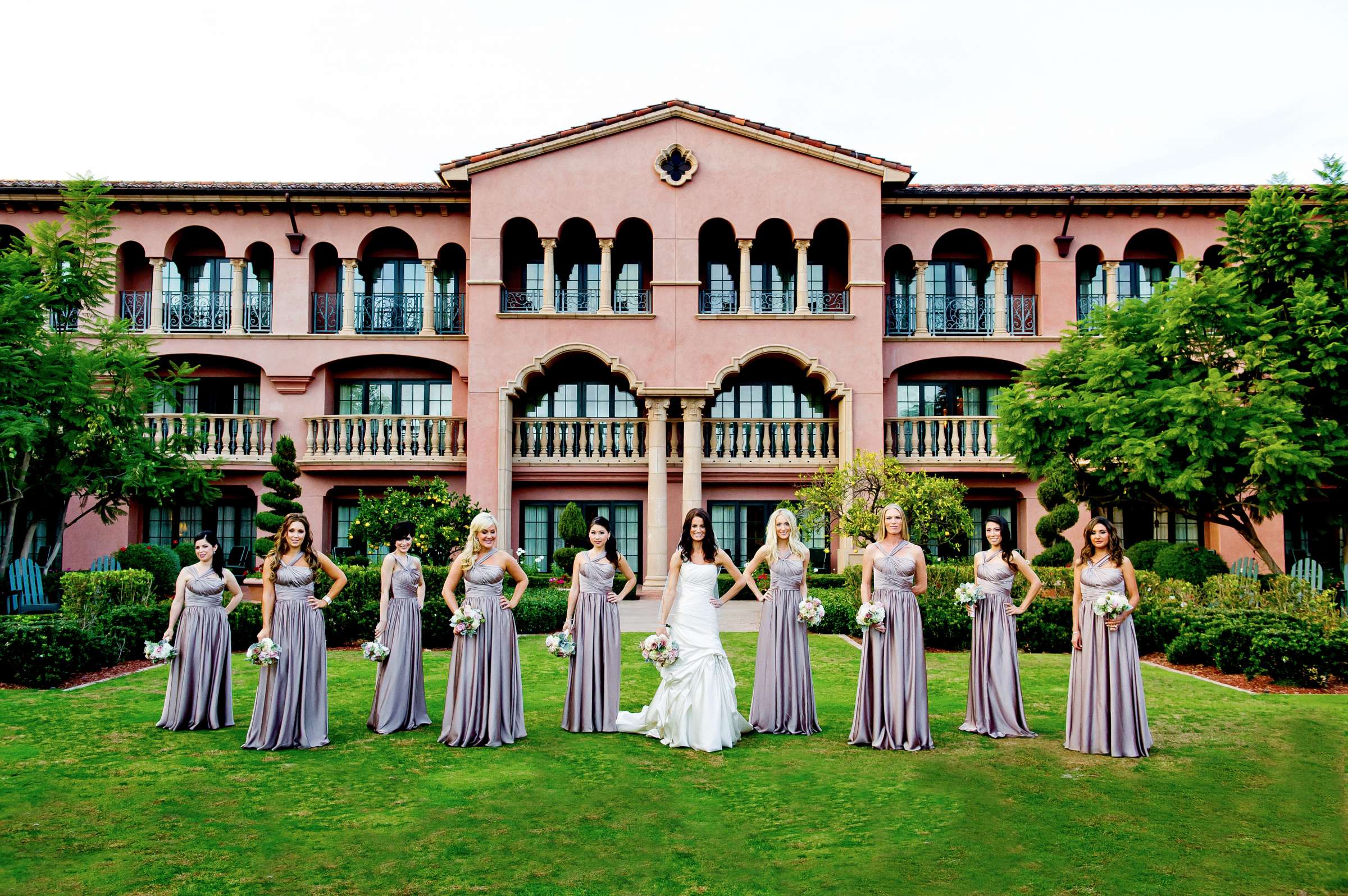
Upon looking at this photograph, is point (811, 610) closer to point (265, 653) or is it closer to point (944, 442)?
point (265, 653)

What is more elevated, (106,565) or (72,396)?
(72,396)

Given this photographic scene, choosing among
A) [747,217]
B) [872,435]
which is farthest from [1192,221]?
[747,217]

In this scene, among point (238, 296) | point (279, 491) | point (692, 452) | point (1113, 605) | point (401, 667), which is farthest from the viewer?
point (238, 296)

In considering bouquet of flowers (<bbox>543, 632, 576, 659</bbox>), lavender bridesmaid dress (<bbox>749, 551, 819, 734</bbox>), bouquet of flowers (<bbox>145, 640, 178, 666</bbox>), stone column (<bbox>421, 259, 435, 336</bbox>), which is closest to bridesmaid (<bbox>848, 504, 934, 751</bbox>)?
lavender bridesmaid dress (<bbox>749, 551, 819, 734</bbox>)

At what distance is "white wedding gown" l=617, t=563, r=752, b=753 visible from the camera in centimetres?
888

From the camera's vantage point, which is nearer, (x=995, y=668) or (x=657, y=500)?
(x=995, y=668)

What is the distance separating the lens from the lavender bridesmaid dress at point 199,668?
963cm

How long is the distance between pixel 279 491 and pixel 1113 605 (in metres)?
19.7

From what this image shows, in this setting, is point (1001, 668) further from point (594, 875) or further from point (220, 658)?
point (220, 658)

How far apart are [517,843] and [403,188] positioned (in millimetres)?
21860

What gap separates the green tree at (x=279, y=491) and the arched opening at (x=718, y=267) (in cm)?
1167


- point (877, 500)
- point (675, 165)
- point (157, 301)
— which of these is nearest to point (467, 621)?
point (877, 500)

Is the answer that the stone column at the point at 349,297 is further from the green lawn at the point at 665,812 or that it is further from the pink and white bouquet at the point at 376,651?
the pink and white bouquet at the point at 376,651

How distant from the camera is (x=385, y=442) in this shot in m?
25.3
